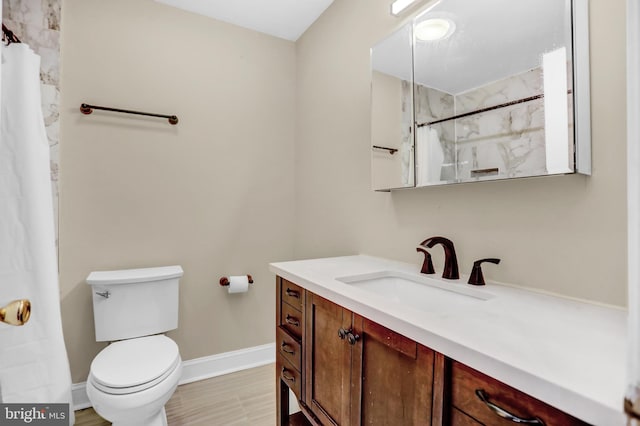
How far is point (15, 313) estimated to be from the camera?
2.37 feet

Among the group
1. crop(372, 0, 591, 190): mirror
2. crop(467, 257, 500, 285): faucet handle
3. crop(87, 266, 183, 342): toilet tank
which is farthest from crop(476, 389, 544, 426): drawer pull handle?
crop(87, 266, 183, 342): toilet tank

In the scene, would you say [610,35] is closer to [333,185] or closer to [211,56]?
[333,185]

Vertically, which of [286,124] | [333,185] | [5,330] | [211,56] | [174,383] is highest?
[211,56]

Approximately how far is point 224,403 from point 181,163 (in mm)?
1599

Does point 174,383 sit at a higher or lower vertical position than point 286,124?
lower

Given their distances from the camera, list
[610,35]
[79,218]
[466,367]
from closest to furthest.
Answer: [466,367] → [610,35] → [79,218]

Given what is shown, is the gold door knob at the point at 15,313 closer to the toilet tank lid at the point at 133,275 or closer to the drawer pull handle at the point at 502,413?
the drawer pull handle at the point at 502,413

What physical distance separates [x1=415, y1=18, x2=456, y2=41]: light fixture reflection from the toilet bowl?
6.47ft

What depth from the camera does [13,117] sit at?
132 cm

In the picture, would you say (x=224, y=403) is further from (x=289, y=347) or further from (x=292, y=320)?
(x=292, y=320)

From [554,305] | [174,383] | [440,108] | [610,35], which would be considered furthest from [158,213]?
[610,35]

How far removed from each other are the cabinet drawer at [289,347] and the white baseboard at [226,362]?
3.23 feet

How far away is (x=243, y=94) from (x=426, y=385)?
7.58 feet

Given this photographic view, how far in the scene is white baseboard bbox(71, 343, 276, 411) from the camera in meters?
2.26
